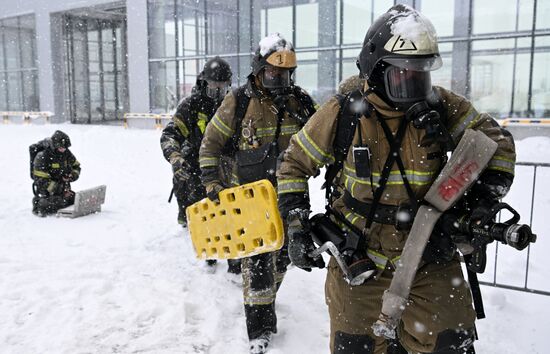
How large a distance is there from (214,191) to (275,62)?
1.01 m

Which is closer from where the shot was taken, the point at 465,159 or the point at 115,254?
the point at 465,159

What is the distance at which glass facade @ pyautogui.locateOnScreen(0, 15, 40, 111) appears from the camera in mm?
28891

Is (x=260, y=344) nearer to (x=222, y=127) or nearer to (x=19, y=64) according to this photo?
(x=222, y=127)

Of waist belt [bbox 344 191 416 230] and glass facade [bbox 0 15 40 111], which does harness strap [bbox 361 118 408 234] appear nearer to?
waist belt [bbox 344 191 416 230]

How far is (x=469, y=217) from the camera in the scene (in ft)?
7.14

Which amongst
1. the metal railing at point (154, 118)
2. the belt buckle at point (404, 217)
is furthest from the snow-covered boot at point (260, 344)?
the metal railing at point (154, 118)

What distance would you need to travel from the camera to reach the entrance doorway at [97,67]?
28.1m

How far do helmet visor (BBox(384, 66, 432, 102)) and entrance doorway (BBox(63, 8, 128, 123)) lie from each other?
2788cm

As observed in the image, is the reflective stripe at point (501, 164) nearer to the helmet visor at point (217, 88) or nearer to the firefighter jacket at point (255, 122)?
the firefighter jacket at point (255, 122)

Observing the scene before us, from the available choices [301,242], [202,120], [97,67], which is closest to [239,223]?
[301,242]

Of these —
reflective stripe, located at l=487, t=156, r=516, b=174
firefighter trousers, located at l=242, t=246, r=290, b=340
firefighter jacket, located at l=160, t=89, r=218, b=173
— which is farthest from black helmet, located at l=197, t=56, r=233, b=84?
reflective stripe, located at l=487, t=156, r=516, b=174

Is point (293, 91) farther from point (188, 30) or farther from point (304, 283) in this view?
point (188, 30)

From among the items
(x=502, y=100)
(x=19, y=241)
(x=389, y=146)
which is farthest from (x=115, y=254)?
(x=502, y=100)

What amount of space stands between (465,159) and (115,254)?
449 cm
